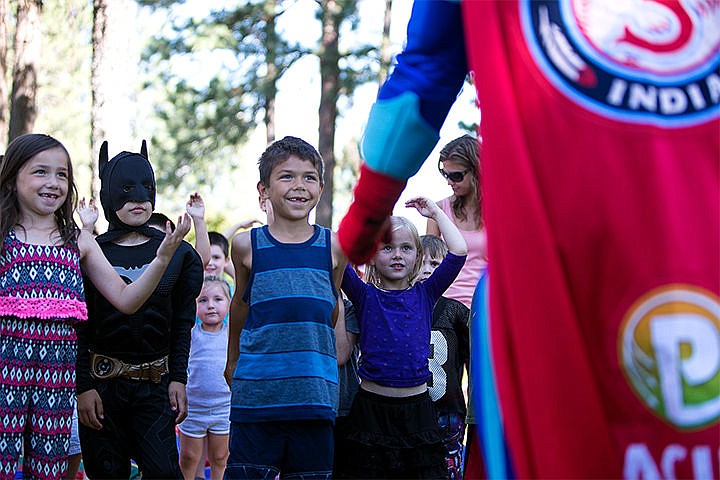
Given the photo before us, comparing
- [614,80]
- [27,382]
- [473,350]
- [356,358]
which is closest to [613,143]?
[614,80]

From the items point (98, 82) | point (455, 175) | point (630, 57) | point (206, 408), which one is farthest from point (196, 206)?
point (98, 82)

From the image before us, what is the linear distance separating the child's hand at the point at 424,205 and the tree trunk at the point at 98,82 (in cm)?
Answer: 508

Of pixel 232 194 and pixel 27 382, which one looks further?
pixel 232 194

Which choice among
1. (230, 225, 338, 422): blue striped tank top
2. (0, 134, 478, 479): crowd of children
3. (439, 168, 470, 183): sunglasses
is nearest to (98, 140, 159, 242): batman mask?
(0, 134, 478, 479): crowd of children

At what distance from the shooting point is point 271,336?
13.6ft

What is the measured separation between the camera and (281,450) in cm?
408

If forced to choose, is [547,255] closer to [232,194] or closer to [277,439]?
[277,439]

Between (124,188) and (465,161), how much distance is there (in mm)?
1911

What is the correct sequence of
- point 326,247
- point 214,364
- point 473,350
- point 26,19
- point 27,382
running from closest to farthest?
point 473,350 → point 27,382 → point 326,247 → point 214,364 → point 26,19

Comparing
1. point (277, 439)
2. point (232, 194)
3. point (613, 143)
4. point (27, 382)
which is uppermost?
point (232, 194)

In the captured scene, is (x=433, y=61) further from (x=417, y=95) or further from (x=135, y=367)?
(x=135, y=367)

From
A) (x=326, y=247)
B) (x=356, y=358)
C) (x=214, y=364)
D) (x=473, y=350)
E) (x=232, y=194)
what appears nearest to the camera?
(x=473, y=350)

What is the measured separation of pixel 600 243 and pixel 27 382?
3.18 m

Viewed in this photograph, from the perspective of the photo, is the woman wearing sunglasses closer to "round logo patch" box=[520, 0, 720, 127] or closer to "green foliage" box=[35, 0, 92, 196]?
"round logo patch" box=[520, 0, 720, 127]
